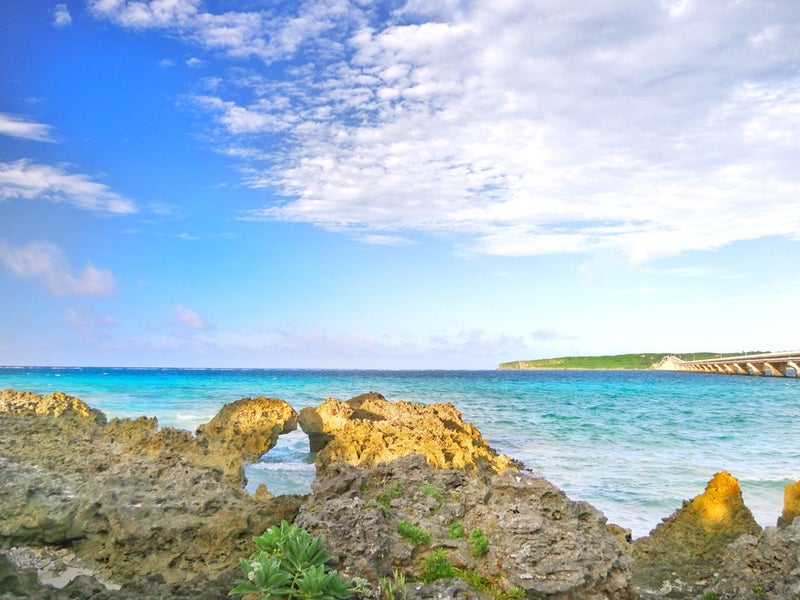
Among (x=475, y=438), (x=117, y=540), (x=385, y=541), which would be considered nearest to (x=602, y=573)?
(x=385, y=541)

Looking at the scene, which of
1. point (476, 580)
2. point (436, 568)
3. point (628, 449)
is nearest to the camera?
point (476, 580)

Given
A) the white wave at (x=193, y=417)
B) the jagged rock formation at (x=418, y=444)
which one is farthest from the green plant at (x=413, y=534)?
the white wave at (x=193, y=417)

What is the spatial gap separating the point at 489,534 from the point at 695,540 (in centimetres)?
463

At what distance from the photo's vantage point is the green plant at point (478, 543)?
6.46m

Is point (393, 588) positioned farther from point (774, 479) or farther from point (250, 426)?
point (774, 479)

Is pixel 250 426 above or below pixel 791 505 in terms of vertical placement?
above

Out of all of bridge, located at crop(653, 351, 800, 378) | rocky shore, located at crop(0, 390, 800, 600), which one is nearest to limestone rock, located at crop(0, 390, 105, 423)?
rocky shore, located at crop(0, 390, 800, 600)

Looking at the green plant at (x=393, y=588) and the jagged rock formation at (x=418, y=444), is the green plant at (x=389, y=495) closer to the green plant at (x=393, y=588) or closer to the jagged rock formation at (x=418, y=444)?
the green plant at (x=393, y=588)

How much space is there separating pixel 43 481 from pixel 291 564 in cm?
594

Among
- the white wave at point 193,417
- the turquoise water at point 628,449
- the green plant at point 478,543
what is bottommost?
the turquoise water at point 628,449

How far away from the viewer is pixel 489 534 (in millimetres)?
6730

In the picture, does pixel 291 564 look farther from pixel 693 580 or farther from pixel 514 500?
pixel 693 580

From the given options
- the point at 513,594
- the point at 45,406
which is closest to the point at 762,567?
the point at 513,594

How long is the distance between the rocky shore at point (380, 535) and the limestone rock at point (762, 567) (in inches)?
0.7
